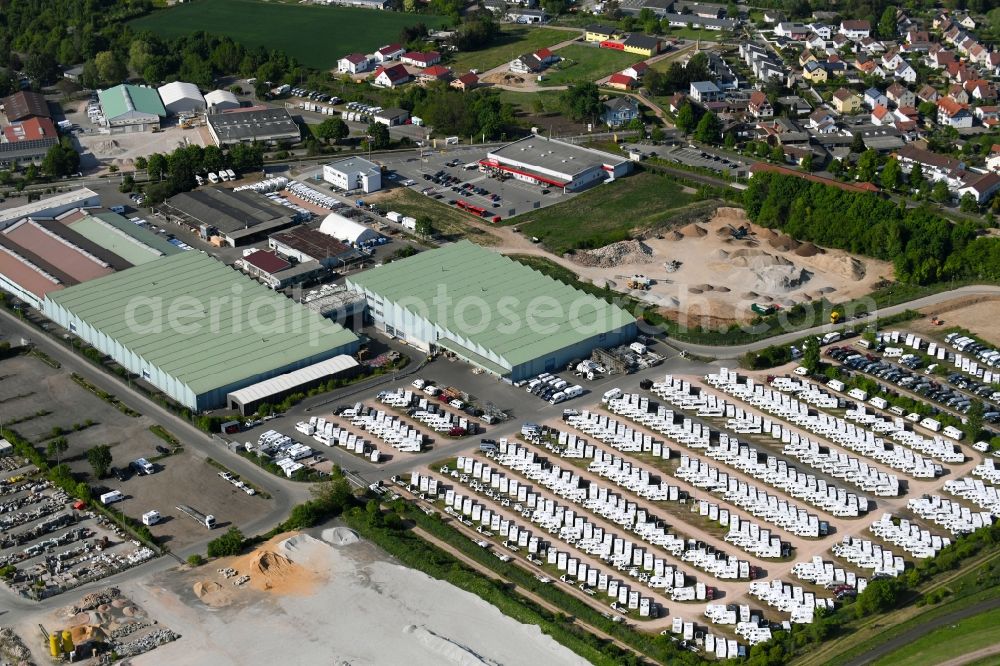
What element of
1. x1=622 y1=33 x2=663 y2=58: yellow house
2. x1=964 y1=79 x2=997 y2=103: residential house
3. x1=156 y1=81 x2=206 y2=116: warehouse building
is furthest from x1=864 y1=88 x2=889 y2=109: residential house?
x1=156 y1=81 x2=206 y2=116: warehouse building

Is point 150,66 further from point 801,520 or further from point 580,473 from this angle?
point 801,520

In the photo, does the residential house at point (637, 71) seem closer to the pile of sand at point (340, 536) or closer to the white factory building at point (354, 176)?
the white factory building at point (354, 176)

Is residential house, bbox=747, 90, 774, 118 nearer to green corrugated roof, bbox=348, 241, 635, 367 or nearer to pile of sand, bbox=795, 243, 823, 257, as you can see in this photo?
pile of sand, bbox=795, 243, 823, 257

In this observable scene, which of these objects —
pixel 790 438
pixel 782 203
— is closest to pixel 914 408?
pixel 790 438

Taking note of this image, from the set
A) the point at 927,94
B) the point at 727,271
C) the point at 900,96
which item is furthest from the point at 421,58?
the point at 727,271

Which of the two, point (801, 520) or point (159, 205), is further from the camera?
point (159, 205)
